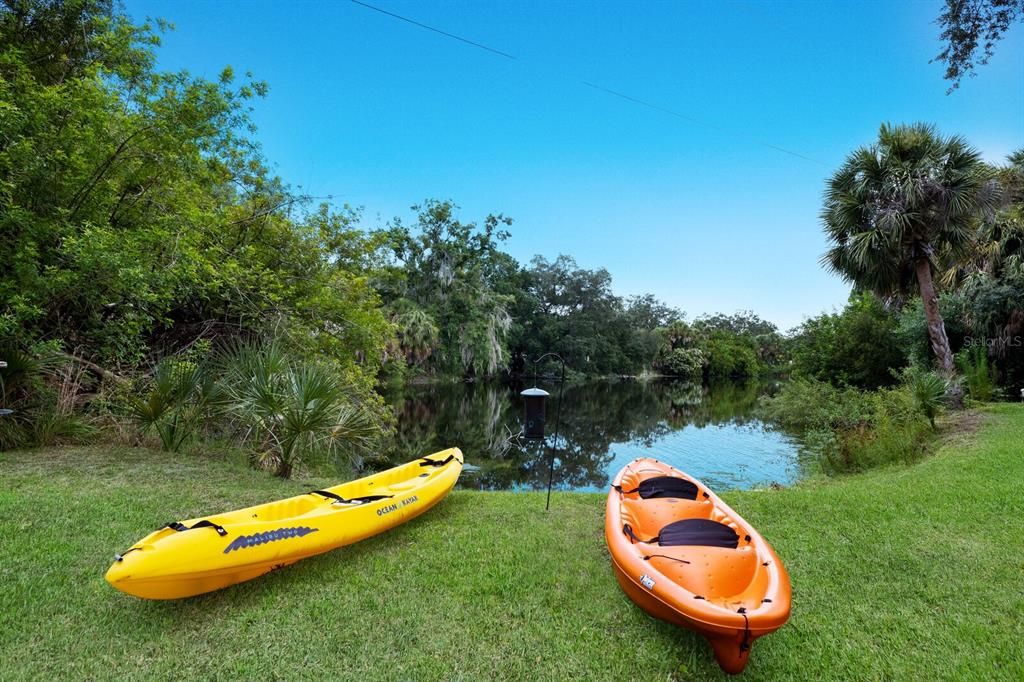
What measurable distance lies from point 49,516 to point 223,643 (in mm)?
2469

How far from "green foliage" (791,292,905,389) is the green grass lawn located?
1403 cm

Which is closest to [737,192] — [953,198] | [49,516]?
[953,198]

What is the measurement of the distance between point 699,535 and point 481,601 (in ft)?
4.97

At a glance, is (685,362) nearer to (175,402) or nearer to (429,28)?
(429,28)

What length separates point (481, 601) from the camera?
9.82 feet

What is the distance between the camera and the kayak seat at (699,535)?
302 cm

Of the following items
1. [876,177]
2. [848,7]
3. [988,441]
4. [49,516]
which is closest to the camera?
[49,516]

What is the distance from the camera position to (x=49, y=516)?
3.69 m

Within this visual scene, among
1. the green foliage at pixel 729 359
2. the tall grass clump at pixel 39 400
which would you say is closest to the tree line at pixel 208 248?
the tall grass clump at pixel 39 400

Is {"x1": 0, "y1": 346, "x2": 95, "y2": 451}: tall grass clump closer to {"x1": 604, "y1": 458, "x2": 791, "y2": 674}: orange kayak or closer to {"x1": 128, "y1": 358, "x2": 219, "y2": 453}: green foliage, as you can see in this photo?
{"x1": 128, "y1": 358, "x2": 219, "y2": 453}: green foliage

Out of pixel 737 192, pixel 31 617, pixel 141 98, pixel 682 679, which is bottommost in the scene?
pixel 682 679

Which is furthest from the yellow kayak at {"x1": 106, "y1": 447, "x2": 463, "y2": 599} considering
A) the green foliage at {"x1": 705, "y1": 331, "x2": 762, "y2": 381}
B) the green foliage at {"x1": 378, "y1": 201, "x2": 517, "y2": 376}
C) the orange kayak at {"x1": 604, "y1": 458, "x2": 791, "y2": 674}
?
the green foliage at {"x1": 705, "y1": 331, "x2": 762, "y2": 381}

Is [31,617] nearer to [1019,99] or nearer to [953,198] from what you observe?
[1019,99]

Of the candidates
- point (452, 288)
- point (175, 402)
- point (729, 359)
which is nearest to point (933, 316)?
point (175, 402)
